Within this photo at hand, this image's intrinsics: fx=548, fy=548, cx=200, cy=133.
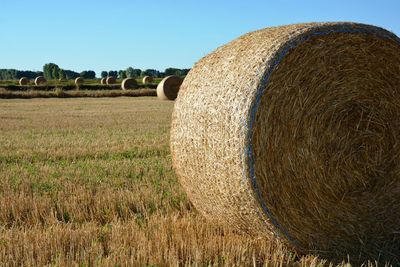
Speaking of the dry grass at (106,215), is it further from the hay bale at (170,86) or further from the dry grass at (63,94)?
the dry grass at (63,94)

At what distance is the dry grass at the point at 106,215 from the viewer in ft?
13.3

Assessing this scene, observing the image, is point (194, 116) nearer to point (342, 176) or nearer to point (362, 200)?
point (342, 176)

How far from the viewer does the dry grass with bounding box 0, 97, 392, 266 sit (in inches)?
160

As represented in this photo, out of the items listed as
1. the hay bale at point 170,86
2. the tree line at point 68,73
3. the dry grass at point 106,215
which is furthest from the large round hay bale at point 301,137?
the tree line at point 68,73

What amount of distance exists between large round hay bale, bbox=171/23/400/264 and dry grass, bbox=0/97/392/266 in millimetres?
342

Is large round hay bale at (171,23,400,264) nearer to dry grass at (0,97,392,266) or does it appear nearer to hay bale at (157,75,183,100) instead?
dry grass at (0,97,392,266)

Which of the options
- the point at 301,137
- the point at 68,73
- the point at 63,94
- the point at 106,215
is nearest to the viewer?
the point at 301,137

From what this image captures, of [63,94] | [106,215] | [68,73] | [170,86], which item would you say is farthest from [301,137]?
[68,73]

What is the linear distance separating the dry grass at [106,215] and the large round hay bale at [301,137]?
342 millimetres

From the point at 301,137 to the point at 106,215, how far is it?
2.19m

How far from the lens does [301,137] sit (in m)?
4.67

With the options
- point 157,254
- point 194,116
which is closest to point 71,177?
point 194,116

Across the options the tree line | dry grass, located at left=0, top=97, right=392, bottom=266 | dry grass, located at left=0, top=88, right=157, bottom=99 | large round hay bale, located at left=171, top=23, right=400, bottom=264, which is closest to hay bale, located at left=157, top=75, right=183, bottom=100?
dry grass, located at left=0, top=88, right=157, bottom=99

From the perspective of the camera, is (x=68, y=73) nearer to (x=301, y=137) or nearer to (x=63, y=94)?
(x=63, y=94)
